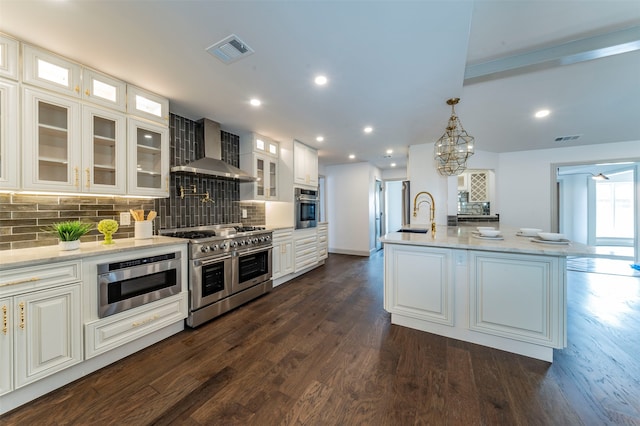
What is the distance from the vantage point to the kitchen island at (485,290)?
1.90 meters

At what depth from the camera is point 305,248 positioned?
175 inches

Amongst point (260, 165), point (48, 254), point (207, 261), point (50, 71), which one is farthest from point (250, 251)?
point (50, 71)

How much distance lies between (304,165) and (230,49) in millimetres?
2783

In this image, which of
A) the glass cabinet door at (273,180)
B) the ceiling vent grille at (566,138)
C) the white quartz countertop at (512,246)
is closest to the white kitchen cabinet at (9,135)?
the glass cabinet door at (273,180)

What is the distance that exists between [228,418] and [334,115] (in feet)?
10.3

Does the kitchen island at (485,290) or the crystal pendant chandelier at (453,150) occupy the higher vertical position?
the crystal pendant chandelier at (453,150)

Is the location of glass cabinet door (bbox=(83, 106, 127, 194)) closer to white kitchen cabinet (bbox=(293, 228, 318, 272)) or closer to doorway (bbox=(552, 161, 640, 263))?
white kitchen cabinet (bbox=(293, 228, 318, 272))

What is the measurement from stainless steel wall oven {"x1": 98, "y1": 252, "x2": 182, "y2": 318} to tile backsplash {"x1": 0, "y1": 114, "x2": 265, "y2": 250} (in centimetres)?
70

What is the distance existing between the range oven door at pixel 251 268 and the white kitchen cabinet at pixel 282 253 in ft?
0.67

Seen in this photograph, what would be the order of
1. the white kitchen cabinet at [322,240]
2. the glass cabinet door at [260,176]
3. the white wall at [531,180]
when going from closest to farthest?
1. the glass cabinet door at [260,176]
2. the white wall at [531,180]
3. the white kitchen cabinet at [322,240]

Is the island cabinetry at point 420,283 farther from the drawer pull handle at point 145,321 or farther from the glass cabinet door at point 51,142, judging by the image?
the glass cabinet door at point 51,142

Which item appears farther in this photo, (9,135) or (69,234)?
(69,234)

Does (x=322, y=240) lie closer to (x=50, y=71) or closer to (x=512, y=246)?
(x=512, y=246)

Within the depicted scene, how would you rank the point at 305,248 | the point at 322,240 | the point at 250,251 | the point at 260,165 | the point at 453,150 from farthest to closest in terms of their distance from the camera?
the point at 322,240
the point at 305,248
the point at 260,165
the point at 250,251
the point at 453,150
